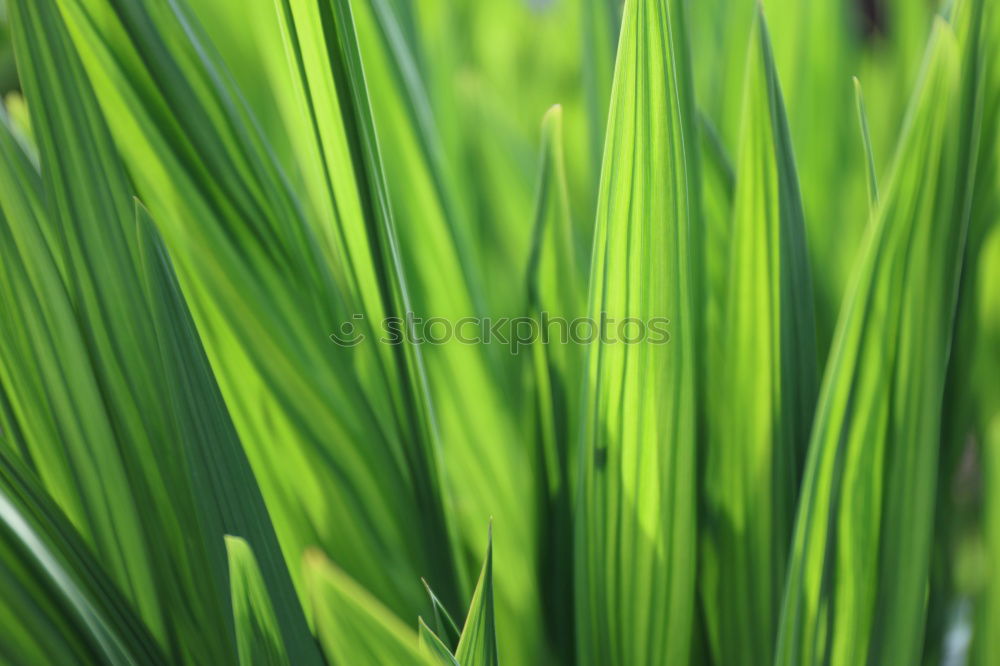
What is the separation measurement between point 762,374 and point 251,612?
0.53ft

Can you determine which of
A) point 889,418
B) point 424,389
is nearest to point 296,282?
point 424,389

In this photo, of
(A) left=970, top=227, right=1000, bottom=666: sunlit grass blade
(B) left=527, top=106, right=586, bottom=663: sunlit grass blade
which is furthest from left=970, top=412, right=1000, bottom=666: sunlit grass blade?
(B) left=527, top=106, right=586, bottom=663: sunlit grass blade

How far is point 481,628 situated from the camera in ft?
0.62

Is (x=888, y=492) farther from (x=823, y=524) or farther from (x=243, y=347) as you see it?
(x=243, y=347)

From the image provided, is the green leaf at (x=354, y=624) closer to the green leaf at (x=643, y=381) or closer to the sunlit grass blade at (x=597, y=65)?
the green leaf at (x=643, y=381)

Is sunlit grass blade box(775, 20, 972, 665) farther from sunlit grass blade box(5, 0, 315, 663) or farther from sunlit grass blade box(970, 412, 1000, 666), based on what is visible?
sunlit grass blade box(5, 0, 315, 663)

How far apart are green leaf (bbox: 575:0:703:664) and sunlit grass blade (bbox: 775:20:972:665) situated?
36mm

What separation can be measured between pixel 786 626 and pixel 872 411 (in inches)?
2.5

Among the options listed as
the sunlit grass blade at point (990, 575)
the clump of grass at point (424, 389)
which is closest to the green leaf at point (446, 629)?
the clump of grass at point (424, 389)

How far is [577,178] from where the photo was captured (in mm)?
434

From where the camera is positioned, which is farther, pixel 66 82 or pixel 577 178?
pixel 577 178

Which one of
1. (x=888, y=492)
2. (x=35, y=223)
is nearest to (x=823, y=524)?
(x=888, y=492)

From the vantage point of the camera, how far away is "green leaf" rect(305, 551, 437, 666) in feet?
0.56

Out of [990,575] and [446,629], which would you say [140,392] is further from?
[990,575]
